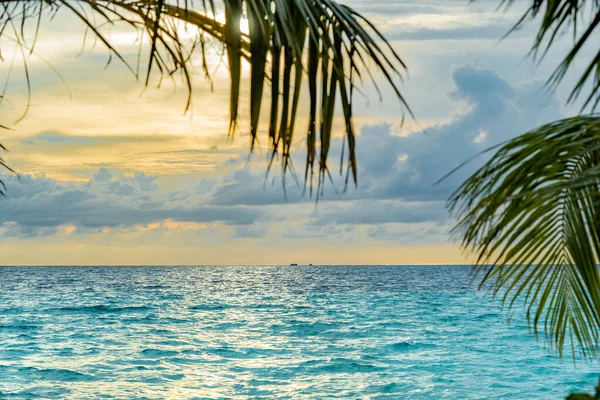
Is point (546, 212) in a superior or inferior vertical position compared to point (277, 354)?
superior

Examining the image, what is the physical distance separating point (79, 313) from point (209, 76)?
1310 inches

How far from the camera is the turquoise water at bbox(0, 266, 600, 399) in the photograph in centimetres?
1520

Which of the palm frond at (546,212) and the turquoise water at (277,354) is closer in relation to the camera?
Result: the palm frond at (546,212)

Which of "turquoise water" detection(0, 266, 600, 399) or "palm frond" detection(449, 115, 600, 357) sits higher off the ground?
"palm frond" detection(449, 115, 600, 357)

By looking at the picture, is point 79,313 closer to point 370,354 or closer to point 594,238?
point 370,354

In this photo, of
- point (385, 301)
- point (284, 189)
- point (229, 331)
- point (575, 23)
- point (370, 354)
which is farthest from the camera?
point (385, 301)

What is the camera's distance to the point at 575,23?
405cm

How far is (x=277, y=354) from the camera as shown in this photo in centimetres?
2047

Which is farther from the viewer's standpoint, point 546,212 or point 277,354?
point 277,354

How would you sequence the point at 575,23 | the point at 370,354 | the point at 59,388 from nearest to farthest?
the point at 575,23 → the point at 59,388 → the point at 370,354

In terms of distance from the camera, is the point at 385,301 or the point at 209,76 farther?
the point at 385,301

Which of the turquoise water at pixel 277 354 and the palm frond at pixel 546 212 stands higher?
the palm frond at pixel 546 212

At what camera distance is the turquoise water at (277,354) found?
15203 millimetres

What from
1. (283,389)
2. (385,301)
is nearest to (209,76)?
(283,389)
